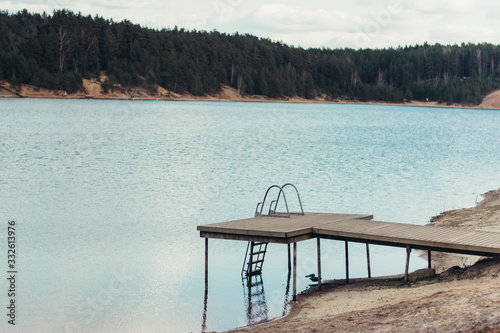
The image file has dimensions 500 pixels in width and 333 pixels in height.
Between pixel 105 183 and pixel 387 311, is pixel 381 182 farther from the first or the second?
pixel 387 311

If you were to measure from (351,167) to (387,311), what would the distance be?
106ft

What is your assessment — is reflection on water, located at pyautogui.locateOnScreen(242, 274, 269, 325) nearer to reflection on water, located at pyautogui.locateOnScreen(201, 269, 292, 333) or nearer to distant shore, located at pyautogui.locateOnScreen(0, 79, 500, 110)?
reflection on water, located at pyautogui.locateOnScreen(201, 269, 292, 333)

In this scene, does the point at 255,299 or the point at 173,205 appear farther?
the point at 173,205

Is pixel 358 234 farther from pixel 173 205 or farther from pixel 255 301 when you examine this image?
pixel 173 205

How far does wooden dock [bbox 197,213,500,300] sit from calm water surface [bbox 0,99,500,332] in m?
1.69

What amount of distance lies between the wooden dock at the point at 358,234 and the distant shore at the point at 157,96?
11696 cm

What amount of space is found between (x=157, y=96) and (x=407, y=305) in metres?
140

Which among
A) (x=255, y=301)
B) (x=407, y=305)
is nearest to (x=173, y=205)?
(x=255, y=301)

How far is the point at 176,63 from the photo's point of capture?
5827 inches

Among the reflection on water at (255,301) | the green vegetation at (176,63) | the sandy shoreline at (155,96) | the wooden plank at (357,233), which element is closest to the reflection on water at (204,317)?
the reflection on water at (255,301)

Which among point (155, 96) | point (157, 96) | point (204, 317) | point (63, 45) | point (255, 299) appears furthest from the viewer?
point (157, 96)

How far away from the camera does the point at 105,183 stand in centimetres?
3303

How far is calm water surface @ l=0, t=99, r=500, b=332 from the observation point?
48.5 feet

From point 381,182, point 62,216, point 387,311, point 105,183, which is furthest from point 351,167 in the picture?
point 387,311
